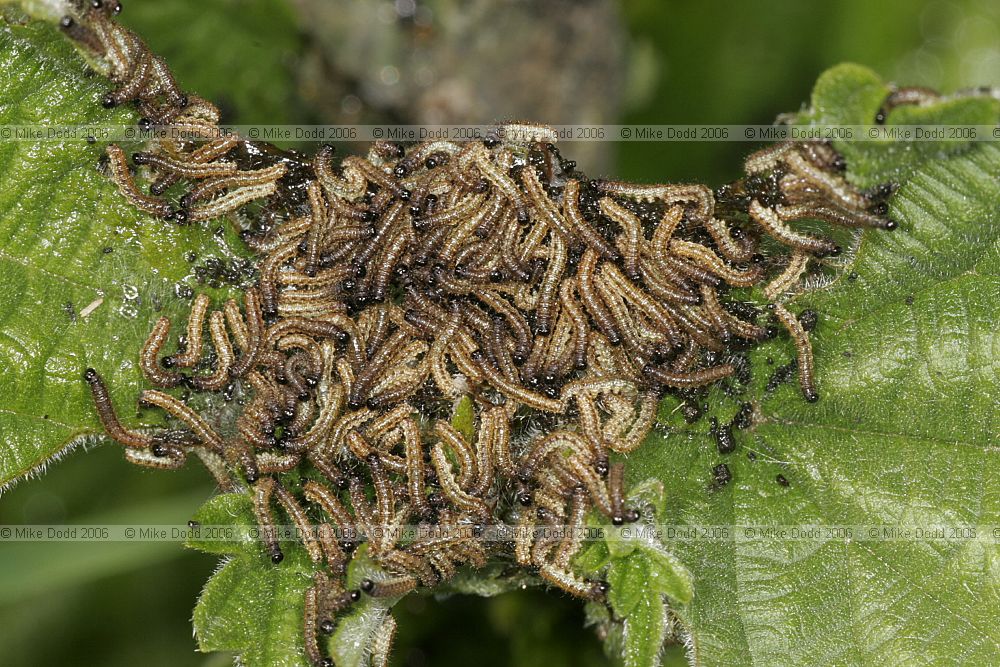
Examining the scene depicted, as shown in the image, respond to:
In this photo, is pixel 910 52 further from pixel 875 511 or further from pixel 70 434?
pixel 70 434

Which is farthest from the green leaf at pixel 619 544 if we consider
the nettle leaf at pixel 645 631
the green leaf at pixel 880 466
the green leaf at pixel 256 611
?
the green leaf at pixel 256 611

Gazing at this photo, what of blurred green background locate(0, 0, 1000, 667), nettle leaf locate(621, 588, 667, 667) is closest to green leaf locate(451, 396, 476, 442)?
nettle leaf locate(621, 588, 667, 667)

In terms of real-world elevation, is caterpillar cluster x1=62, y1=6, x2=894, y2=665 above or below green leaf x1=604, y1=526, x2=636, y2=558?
above

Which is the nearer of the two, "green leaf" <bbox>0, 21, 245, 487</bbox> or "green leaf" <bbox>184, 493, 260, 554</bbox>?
"green leaf" <bbox>184, 493, 260, 554</bbox>

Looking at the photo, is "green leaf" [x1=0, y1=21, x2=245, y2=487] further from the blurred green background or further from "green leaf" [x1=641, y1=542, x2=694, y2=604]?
"green leaf" [x1=641, y1=542, x2=694, y2=604]

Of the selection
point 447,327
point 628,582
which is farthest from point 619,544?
point 447,327

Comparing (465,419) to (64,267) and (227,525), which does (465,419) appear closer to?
(227,525)
